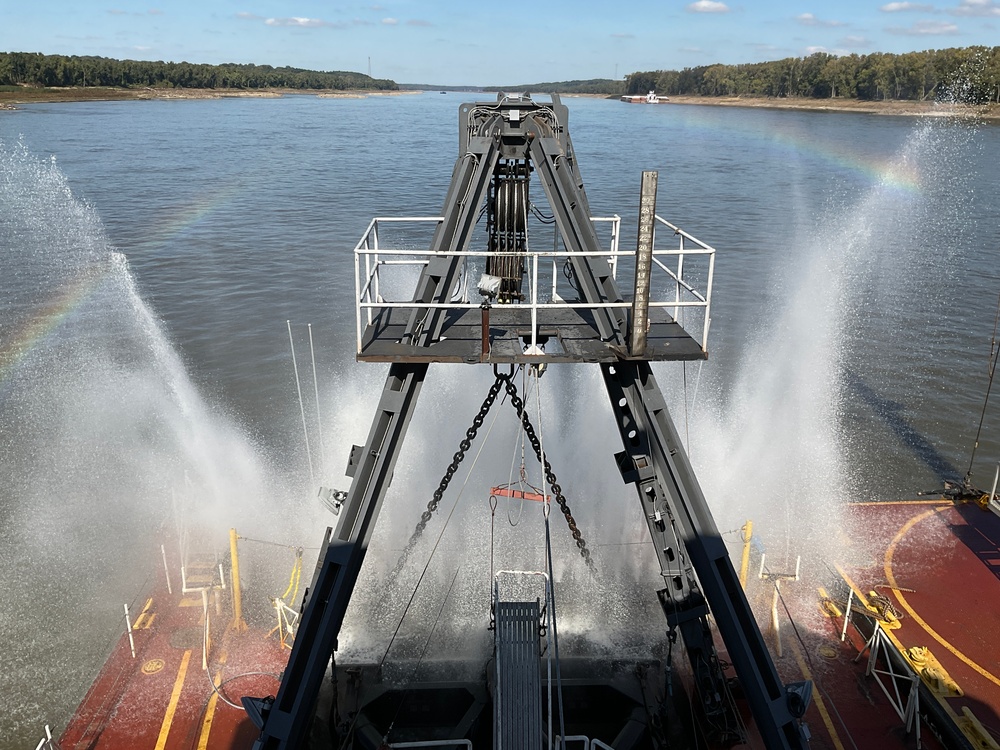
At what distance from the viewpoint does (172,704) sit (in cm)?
1188

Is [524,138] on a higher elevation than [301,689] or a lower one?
higher

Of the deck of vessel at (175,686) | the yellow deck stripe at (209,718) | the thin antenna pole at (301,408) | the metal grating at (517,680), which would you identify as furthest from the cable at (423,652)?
the thin antenna pole at (301,408)

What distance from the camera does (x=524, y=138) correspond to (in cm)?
1072

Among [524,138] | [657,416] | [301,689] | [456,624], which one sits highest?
[524,138]

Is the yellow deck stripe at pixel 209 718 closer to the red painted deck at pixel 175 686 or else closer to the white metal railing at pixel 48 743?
the red painted deck at pixel 175 686

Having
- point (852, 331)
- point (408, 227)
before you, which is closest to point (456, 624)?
point (852, 331)

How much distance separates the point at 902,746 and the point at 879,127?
102292mm

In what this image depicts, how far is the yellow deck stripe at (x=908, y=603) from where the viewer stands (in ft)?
41.9

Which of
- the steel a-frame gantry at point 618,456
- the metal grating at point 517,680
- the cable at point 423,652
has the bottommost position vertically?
the cable at point 423,652

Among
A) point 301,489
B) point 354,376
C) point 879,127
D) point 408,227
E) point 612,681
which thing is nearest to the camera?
point 612,681

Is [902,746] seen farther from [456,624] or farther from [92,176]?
[92,176]

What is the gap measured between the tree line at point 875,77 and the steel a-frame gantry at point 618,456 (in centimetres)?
10688

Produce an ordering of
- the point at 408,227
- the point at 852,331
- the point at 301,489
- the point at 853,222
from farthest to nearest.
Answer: the point at 853,222 → the point at 408,227 → the point at 852,331 → the point at 301,489

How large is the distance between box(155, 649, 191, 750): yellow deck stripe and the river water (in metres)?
1.89
